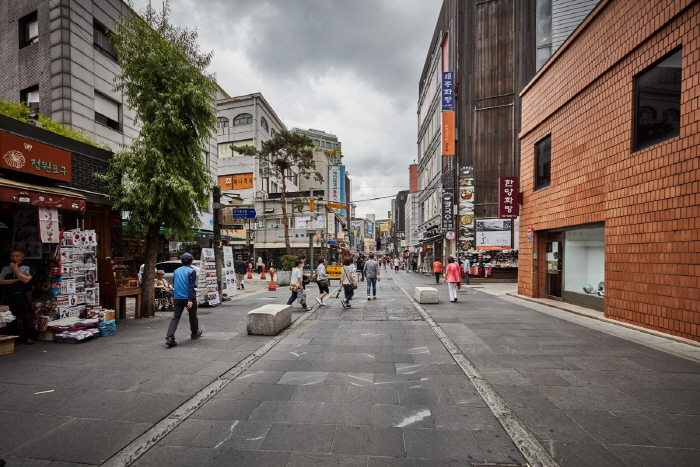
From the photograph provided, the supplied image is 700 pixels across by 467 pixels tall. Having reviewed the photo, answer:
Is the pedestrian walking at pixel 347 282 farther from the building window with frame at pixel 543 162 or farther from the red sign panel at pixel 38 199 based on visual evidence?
the building window with frame at pixel 543 162

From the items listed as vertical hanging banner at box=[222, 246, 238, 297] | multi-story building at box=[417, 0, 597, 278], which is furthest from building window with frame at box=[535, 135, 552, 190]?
vertical hanging banner at box=[222, 246, 238, 297]

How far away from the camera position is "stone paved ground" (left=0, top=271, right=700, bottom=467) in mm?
3082

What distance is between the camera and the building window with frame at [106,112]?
1638cm

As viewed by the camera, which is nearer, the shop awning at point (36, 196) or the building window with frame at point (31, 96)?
the shop awning at point (36, 196)

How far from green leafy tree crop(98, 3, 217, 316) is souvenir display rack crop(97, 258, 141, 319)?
387mm

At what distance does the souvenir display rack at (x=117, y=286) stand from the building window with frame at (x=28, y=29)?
532 inches

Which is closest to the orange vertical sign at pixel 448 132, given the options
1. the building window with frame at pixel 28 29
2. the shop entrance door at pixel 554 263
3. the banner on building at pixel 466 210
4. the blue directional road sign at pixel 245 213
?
the banner on building at pixel 466 210

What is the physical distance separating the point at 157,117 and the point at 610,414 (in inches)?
423

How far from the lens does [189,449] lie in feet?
10.3

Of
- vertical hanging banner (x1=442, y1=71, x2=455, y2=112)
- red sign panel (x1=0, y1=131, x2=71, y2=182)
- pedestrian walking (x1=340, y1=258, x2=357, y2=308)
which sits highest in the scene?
vertical hanging banner (x1=442, y1=71, x2=455, y2=112)

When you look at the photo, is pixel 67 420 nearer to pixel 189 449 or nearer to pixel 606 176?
pixel 189 449

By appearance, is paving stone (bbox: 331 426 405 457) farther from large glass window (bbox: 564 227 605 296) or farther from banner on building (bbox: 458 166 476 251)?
banner on building (bbox: 458 166 476 251)

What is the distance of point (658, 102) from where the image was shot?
784cm

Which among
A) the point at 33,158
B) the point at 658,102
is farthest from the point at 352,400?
the point at 658,102
